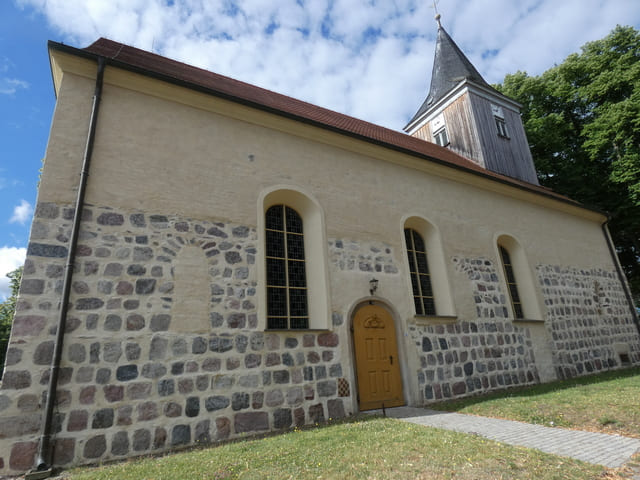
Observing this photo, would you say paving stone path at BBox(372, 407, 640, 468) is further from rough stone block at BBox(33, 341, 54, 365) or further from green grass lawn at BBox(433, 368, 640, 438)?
rough stone block at BBox(33, 341, 54, 365)

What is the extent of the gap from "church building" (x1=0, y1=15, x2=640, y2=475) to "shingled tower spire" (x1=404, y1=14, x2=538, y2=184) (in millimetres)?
5089

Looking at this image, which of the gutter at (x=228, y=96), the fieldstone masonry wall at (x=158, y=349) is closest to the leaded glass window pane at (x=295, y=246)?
the fieldstone masonry wall at (x=158, y=349)

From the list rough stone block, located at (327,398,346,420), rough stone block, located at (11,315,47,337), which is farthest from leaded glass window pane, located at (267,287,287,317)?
rough stone block, located at (11,315,47,337)

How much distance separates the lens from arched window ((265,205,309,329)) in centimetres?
682

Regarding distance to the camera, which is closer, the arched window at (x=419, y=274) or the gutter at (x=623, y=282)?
the arched window at (x=419, y=274)

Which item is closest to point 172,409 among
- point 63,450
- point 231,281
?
point 63,450

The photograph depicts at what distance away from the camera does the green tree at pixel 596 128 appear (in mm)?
17031

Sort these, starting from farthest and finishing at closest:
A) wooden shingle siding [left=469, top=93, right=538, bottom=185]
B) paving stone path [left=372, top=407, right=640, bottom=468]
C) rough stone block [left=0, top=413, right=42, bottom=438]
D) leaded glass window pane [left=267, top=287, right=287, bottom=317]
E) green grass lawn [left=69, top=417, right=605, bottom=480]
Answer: wooden shingle siding [left=469, top=93, right=538, bottom=185] < leaded glass window pane [left=267, top=287, right=287, bottom=317] < rough stone block [left=0, top=413, right=42, bottom=438] < paving stone path [left=372, top=407, right=640, bottom=468] < green grass lawn [left=69, top=417, right=605, bottom=480]

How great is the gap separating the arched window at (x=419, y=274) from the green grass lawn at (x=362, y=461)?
13.2 feet

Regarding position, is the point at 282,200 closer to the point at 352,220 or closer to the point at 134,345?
the point at 352,220

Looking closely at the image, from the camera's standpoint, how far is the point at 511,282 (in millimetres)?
11008

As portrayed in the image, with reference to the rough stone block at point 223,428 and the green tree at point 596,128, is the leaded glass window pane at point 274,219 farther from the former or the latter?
the green tree at point 596,128

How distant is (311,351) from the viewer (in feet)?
21.3

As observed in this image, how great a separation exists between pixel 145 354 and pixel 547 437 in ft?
17.7
